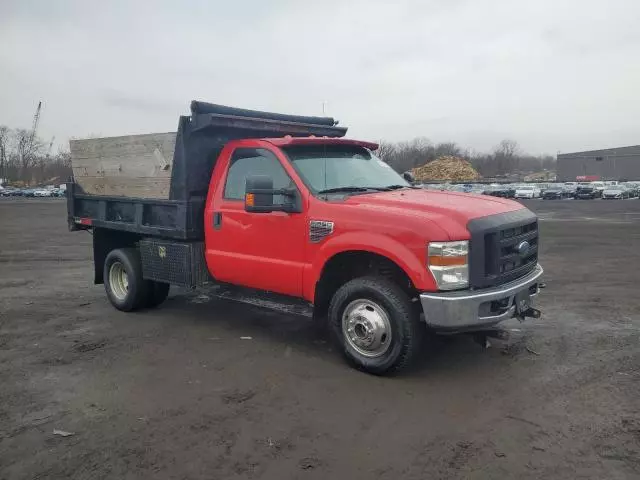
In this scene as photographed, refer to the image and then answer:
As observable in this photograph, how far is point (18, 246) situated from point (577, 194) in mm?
51278

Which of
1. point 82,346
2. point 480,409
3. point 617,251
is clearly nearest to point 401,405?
point 480,409

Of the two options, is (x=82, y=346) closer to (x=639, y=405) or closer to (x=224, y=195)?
(x=224, y=195)

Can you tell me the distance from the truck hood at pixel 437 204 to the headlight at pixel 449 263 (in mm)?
189

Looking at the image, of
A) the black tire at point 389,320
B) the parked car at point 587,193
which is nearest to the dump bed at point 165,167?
the black tire at point 389,320

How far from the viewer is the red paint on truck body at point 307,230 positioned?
4.50 meters

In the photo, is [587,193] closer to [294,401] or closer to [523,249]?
[523,249]

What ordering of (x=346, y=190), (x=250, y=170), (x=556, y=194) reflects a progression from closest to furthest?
1. (x=346, y=190)
2. (x=250, y=170)
3. (x=556, y=194)

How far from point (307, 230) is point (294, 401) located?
1619 mm

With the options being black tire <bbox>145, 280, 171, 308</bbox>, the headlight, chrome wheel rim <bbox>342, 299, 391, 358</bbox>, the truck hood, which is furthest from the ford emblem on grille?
black tire <bbox>145, 280, 171, 308</bbox>

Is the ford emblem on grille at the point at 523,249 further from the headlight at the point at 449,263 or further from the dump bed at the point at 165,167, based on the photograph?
the dump bed at the point at 165,167

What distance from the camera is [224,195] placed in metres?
6.02

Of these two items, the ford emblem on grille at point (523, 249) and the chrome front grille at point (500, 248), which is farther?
the ford emblem on grille at point (523, 249)

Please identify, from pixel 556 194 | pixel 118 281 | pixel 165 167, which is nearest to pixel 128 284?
pixel 118 281

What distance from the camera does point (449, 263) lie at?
440cm
